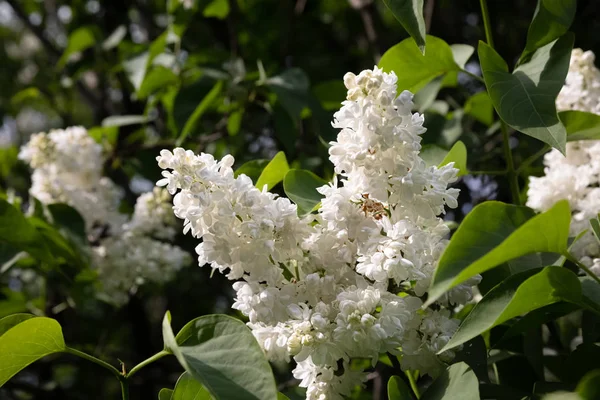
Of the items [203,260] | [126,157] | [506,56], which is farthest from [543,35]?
[126,157]

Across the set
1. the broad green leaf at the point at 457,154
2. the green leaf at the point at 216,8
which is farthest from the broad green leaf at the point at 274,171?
the green leaf at the point at 216,8

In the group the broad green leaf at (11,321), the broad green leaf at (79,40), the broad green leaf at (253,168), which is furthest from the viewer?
the broad green leaf at (79,40)

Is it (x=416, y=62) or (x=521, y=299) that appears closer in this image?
(x=521, y=299)

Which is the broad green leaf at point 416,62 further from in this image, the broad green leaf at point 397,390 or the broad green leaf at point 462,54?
the broad green leaf at point 397,390

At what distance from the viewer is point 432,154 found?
1.72 meters

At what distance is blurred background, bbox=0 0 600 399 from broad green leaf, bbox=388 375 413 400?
0.76 metres

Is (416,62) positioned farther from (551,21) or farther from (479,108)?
(479,108)

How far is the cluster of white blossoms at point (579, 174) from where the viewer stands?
5.62 ft

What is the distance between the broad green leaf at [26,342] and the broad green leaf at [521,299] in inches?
26.6

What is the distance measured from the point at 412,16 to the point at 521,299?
0.58 meters

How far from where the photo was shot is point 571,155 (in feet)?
6.09

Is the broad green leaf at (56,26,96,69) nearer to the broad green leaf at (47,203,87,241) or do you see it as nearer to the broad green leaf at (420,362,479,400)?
the broad green leaf at (47,203,87,241)

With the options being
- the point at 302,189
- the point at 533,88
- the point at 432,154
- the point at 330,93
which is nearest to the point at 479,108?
the point at 330,93

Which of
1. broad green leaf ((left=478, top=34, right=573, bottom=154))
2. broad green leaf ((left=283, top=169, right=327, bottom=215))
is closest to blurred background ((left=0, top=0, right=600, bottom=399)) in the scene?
broad green leaf ((left=283, top=169, right=327, bottom=215))
